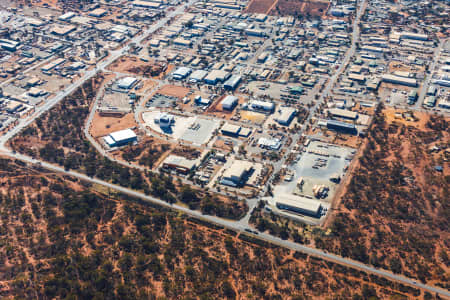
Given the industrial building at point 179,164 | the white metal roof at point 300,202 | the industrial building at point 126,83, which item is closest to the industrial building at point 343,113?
the white metal roof at point 300,202

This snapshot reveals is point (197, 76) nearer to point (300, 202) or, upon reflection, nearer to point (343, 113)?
point (343, 113)

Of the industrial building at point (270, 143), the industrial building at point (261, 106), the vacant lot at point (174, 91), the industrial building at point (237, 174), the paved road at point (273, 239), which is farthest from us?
the vacant lot at point (174, 91)

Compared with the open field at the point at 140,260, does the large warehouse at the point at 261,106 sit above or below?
above

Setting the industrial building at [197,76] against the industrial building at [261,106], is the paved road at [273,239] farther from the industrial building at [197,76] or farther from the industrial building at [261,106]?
the industrial building at [197,76]

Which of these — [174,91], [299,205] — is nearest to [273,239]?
[299,205]

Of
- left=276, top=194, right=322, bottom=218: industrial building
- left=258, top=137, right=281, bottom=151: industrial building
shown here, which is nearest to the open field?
left=276, top=194, right=322, bottom=218: industrial building
